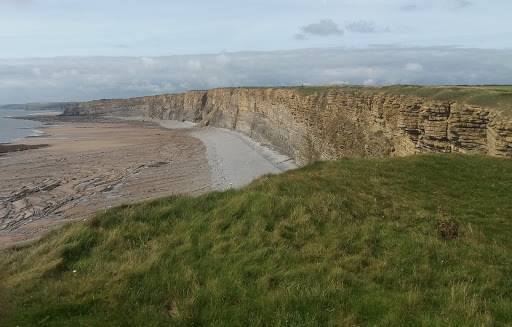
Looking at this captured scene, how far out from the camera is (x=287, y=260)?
8.36 m

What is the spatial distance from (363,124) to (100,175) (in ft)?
75.4

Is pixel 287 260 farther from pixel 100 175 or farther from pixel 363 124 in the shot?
pixel 100 175

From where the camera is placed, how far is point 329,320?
Result: 6180mm

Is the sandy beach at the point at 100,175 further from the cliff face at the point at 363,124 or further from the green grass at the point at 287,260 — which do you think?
the green grass at the point at 287,260

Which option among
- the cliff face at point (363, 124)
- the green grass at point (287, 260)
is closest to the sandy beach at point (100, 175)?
the cliff face at point (363, 124)

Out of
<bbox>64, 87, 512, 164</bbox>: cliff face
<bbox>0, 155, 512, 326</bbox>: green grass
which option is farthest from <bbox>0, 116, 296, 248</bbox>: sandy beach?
<bbox>0, 155, 512, 326</bbox>: green grass

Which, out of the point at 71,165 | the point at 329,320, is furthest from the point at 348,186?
the point at 71,165

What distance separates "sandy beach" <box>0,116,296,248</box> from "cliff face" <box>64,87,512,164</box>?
3922 millimetres

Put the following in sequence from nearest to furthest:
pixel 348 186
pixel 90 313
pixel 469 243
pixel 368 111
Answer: pixel 90 313, pixel 469 243, pixel 348 186, pixel 368 111

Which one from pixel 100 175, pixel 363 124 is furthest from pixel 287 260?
pixel 100 175

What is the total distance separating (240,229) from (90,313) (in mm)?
4168

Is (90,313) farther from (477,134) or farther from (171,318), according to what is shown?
(477,134)

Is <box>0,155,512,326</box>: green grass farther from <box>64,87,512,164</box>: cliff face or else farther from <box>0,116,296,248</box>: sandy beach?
<box>0,116,296,248</box>: sandy beach

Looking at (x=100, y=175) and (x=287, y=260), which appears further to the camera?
(x=100, y=175)
